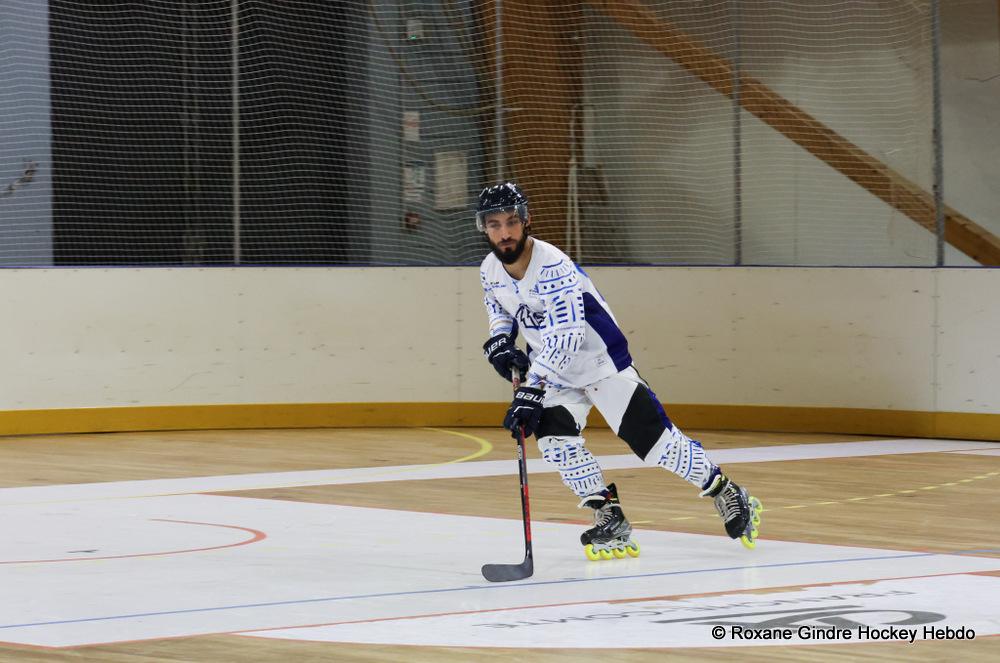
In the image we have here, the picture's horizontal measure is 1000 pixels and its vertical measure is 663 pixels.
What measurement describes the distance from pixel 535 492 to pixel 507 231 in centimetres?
254

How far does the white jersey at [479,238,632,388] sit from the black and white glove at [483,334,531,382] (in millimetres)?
45

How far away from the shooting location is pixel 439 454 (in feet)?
28.9

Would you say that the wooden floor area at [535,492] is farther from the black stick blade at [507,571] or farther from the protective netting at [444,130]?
the protective netting at [444,130]

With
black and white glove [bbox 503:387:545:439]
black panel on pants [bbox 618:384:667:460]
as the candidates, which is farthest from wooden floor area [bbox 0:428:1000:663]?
black and white glove [bbox 503:387:545:439]

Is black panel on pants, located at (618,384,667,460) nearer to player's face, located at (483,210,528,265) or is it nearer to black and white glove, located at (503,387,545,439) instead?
black and white glove, located at (503,387,545,439)

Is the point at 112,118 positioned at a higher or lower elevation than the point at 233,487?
higher

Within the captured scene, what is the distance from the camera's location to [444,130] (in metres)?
10.9

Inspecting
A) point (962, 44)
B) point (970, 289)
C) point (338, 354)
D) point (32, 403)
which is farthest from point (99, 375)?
point (962, 44)

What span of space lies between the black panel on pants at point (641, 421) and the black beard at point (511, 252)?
0.70 m

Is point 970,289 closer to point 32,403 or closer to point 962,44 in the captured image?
point 962,44

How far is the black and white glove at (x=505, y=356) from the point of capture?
505 centimetres

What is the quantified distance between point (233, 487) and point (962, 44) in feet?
25.4

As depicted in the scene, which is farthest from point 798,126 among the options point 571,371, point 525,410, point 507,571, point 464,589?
point 464,589

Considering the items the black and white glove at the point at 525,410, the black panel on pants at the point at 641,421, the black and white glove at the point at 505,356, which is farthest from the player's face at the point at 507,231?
the black panel on pants at the point at 641,421
